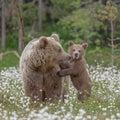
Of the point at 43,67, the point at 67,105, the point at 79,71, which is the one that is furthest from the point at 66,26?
the point at 67,105

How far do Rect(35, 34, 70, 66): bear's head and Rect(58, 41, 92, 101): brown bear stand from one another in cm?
43

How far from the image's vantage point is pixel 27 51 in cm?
1070

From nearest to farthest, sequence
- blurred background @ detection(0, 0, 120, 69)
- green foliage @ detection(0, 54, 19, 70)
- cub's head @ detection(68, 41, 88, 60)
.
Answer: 1. cub's head @ detection(68, 41, 88, 60)
2. green foliage @ detection(0, 54, 19, 70)
3. blurred background @ detection(0, 0, 120, 69)

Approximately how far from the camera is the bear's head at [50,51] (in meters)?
10.4

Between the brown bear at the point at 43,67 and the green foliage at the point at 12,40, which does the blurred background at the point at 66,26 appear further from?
the brown bear at the point at 43,67

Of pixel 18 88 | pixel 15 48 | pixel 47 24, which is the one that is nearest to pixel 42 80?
pixel 18 88

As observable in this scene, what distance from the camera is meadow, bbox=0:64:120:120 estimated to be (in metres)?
8.20

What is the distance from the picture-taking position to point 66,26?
27281 mm

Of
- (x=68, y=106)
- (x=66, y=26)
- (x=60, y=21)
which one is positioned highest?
(x=60, y=21)

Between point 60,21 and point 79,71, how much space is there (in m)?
16.3

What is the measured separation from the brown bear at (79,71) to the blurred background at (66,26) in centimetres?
843

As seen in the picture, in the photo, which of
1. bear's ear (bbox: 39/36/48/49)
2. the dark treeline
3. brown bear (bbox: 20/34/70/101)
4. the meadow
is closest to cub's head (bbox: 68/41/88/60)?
brown bear (bbox: 20/34/70/101)

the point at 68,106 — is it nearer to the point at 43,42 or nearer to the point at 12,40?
the point at 43,42

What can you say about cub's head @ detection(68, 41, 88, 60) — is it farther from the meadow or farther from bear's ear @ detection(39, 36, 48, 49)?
bear's ear @ detection(39, 36, 48, 49)
